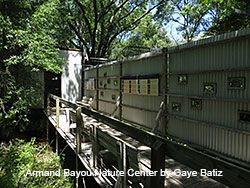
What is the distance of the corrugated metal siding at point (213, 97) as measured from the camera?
4.30 metres

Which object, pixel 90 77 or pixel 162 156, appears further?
pixel 90 77

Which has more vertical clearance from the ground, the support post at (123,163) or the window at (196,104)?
the window at (196,104)

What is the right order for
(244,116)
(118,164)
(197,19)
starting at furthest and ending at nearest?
(197,19) < (244,116) < (118,164)

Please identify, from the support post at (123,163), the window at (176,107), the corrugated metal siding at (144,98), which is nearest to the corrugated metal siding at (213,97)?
the window at (176,107)

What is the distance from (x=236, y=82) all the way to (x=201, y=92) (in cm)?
90

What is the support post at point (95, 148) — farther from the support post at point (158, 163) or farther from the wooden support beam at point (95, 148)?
the support post at point (158, 163)

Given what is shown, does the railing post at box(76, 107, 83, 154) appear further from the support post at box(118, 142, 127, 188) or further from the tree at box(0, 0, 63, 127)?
the tree at box(0, 0, 63, 127)

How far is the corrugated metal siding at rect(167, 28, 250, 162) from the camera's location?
14.1 feet

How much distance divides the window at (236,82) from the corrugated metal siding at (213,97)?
4 cm

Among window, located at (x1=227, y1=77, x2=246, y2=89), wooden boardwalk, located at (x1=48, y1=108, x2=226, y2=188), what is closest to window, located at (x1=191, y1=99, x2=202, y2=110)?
window, located at (x1=227, y1=77, x2=246, y2=89)

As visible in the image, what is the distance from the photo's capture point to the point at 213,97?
4.87m

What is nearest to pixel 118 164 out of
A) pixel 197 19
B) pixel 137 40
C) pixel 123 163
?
pixel 123 163

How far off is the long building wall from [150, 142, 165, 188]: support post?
286 centimetres

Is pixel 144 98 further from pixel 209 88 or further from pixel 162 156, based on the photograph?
pixel 162 156
